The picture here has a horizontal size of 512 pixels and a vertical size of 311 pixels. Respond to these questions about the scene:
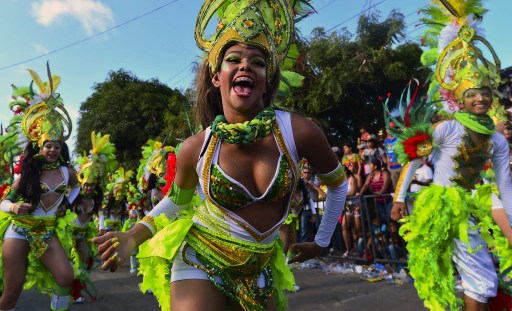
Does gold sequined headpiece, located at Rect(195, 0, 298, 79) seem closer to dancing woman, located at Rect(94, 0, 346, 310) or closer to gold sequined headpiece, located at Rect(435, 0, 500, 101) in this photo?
dancing woman, located at Rect(94, 0, 346, 310)

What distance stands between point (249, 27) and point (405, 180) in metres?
2.17

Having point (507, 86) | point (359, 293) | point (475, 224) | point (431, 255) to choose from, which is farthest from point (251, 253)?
point (507, 86)

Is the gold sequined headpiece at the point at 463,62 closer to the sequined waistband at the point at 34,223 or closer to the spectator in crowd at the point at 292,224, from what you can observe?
the spectator in crowd at the point at 292,224

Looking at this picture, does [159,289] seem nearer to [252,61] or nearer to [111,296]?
[252,61]

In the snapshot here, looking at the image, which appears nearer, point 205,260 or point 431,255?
point 205,260

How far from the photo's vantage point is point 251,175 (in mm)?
2125

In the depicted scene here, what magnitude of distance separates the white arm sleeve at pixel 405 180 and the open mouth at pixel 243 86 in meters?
2.09

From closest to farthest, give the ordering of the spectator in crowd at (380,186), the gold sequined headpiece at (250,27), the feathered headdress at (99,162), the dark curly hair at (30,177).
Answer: the gold sequined headpiece at (250,27) < the dark curly hair at (30,177) < the spectator in crowd at (380,186) < the feathered headdress at (99,162)

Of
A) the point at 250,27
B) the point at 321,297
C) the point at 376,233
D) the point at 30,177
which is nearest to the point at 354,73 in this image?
the point at 376,233

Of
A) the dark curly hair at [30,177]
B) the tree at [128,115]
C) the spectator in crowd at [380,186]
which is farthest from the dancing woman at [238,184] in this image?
the tree at [128,115]

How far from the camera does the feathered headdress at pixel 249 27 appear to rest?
217cm

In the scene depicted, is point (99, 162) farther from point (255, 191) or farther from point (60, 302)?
point (255, 191)

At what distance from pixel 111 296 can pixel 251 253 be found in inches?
206

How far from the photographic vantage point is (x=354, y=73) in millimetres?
17141
